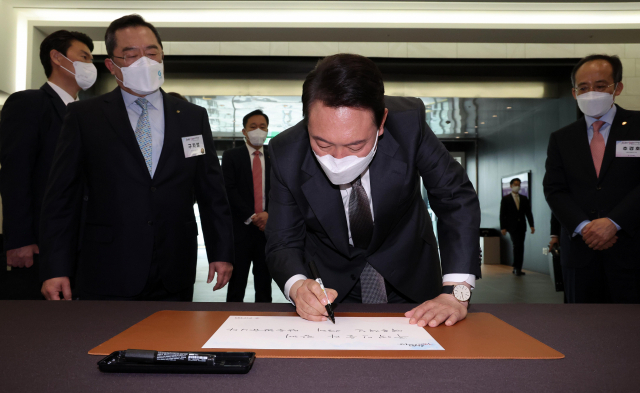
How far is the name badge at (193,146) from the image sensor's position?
6.34 feet

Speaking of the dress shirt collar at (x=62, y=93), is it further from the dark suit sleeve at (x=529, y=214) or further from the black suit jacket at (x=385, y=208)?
the dark suit sleeve at (x=529, y=214)

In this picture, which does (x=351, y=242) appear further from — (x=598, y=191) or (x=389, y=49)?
(x=389, y=49)

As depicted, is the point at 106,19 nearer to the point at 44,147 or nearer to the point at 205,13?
the point at 205,13

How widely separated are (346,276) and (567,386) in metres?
0.86

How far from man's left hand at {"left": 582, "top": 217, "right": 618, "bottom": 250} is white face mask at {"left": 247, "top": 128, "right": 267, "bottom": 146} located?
2.69 m

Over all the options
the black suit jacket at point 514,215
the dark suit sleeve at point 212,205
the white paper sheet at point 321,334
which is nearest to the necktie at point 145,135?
the dark suit sleeve at point 212,205

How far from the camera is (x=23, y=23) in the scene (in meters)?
4.77

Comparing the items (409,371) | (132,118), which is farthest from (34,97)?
(409,371)

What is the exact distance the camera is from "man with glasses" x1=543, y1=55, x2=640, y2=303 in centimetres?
234

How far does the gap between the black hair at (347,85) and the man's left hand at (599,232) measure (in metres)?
1.69

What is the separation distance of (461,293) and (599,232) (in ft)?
5.06

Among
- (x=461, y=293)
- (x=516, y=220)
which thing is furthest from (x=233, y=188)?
(x=516, y=220)

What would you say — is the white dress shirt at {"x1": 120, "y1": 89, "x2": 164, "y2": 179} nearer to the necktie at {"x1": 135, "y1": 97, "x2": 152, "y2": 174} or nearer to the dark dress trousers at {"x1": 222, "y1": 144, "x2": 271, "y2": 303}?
the necktie at {"x1": 135, "y1": 97, "x2": 152, "y2": 174}

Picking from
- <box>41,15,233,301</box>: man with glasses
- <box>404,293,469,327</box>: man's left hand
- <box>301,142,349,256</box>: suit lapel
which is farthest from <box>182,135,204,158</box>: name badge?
<box>404,293,469,327</box>: man's left hand
